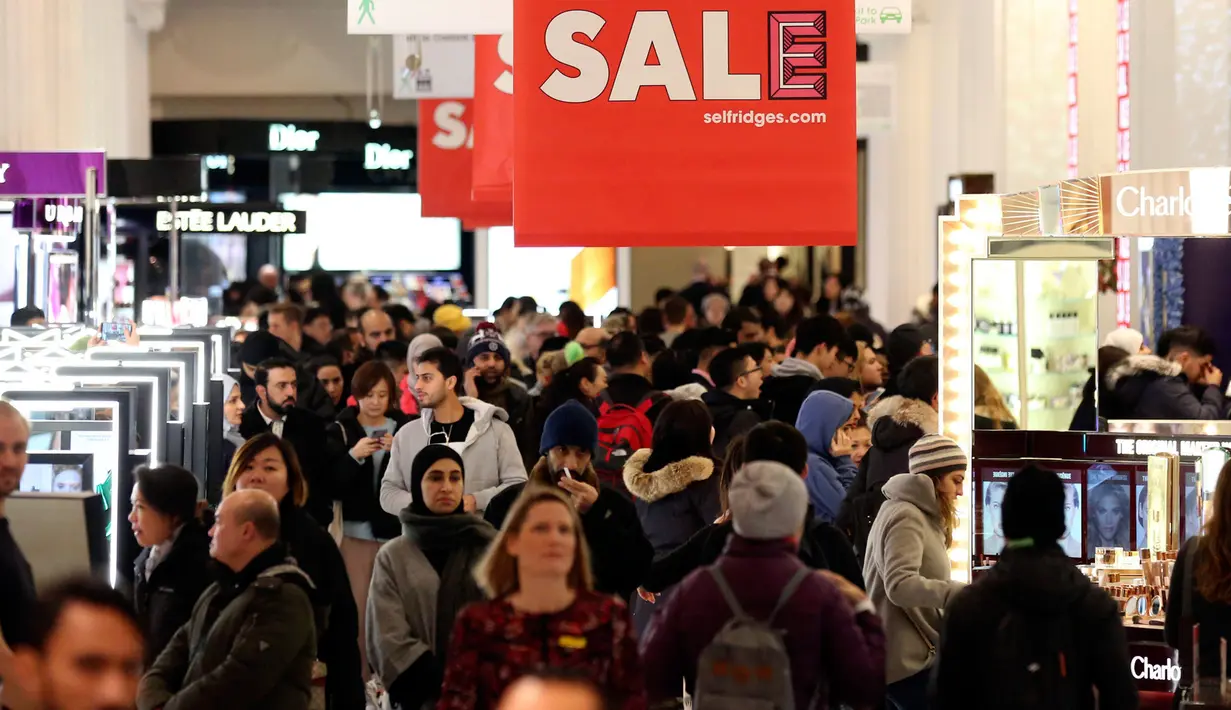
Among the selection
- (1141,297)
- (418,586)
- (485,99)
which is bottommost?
(418,586)

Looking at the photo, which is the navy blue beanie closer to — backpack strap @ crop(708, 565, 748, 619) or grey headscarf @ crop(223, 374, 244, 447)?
backpack strap @ crop(708, 565, 748, 619)

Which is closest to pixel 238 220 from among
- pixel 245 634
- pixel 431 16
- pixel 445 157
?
pixel 445 157

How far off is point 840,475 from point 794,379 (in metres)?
0.98

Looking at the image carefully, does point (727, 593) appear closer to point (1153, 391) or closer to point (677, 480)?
point (677, 480)

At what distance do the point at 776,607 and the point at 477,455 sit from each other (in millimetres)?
3236

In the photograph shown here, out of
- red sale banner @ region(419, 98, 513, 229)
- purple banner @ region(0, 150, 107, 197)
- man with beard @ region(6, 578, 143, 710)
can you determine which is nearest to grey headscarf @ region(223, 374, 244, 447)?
purple banner @ region(0, 150, 107, 197)

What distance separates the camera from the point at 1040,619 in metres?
4.34

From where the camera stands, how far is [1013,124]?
16.8 m

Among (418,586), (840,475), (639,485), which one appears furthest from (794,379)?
(418,586)

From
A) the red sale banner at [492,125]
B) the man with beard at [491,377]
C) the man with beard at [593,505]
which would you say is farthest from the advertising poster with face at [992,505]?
the red sale banner at [492,125]

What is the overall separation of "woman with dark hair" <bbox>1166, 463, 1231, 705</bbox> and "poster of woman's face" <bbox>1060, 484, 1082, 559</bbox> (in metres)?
1.95

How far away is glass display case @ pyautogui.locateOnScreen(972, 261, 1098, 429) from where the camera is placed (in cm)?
709

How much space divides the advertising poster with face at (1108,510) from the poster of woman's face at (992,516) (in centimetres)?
34

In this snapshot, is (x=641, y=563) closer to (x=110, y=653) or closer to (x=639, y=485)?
(x=639, y=485)
